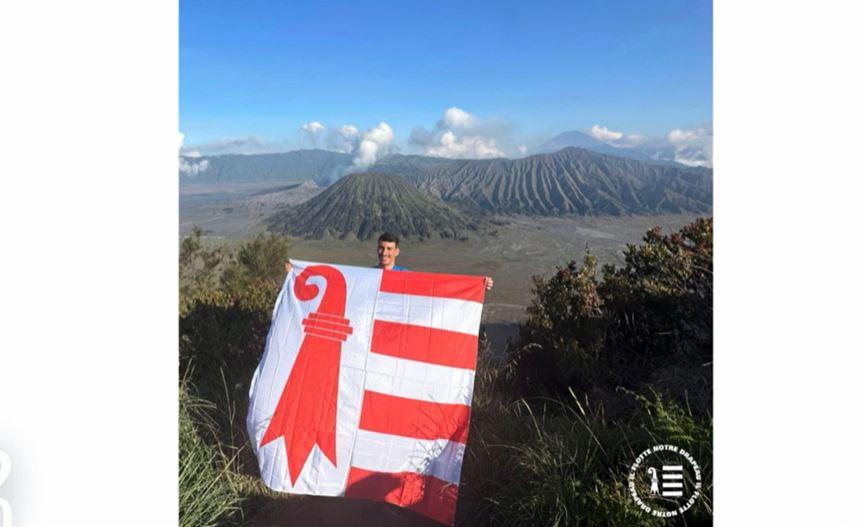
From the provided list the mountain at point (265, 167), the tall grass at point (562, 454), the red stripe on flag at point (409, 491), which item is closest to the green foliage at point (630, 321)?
the tall grass at point (562, 454)

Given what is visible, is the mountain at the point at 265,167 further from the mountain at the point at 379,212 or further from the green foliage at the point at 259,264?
the green foliage at the point at 259,264

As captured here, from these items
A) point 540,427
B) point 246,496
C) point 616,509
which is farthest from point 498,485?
point 246,496

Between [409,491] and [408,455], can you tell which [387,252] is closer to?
[408,455]

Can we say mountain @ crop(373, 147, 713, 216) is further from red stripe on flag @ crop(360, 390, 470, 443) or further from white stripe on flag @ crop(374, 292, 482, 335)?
red stripe on flag @ crop(360, 390, 470, 443)

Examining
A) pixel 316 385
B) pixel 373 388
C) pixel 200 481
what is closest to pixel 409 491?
pixel 373 388

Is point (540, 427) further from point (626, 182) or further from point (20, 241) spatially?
point (20, 241)

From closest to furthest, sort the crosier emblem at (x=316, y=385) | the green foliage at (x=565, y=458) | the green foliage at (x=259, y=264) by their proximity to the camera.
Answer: the green foliage at (x=565, y=458) → the crosier emblem at (x=316, y=385) → the green foliage at (x=259, y=264)
